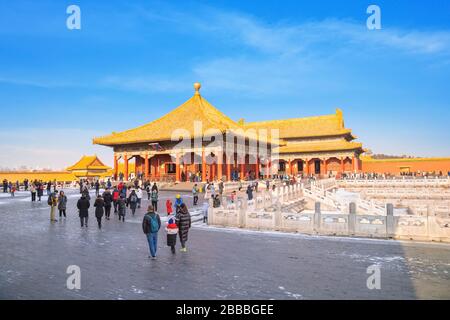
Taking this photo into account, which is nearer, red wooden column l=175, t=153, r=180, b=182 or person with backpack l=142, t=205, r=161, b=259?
person with backpack l=142, t=205, r=161, b=259

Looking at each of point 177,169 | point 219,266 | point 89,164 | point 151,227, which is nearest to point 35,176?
point 89,164

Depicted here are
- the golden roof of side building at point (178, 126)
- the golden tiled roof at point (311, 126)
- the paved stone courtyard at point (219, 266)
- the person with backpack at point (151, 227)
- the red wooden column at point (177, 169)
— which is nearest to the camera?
the paved stone courtyard at point (219, 266)

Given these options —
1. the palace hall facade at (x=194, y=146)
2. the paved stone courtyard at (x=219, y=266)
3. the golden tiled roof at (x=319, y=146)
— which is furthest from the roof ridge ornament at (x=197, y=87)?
the paved stone courtyard at (x=219, y=266)

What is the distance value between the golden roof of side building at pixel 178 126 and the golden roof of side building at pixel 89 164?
17789 mm

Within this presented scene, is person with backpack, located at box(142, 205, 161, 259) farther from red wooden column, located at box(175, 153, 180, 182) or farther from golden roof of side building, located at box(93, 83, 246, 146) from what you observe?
red wooden column, located at box(175, 153, 180, 182)

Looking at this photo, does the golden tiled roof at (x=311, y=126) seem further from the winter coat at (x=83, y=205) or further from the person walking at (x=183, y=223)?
the person walking at (x=183, y=223)

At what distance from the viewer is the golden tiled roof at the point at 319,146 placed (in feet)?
168

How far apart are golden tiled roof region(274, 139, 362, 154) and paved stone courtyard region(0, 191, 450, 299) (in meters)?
42.1

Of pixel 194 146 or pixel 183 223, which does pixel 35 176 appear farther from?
pixel 183 223

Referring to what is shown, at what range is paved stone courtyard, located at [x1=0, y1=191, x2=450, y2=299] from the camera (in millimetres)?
6258

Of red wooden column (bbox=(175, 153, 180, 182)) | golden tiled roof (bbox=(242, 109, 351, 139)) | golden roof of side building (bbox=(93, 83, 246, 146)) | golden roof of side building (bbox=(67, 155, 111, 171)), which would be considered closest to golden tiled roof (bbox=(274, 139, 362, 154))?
golden tiled roof (bbox=(242, 109, 351, 139))

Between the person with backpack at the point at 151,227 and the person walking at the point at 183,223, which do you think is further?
the person walking at the point at 183,223

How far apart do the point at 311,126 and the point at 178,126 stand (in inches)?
1146
